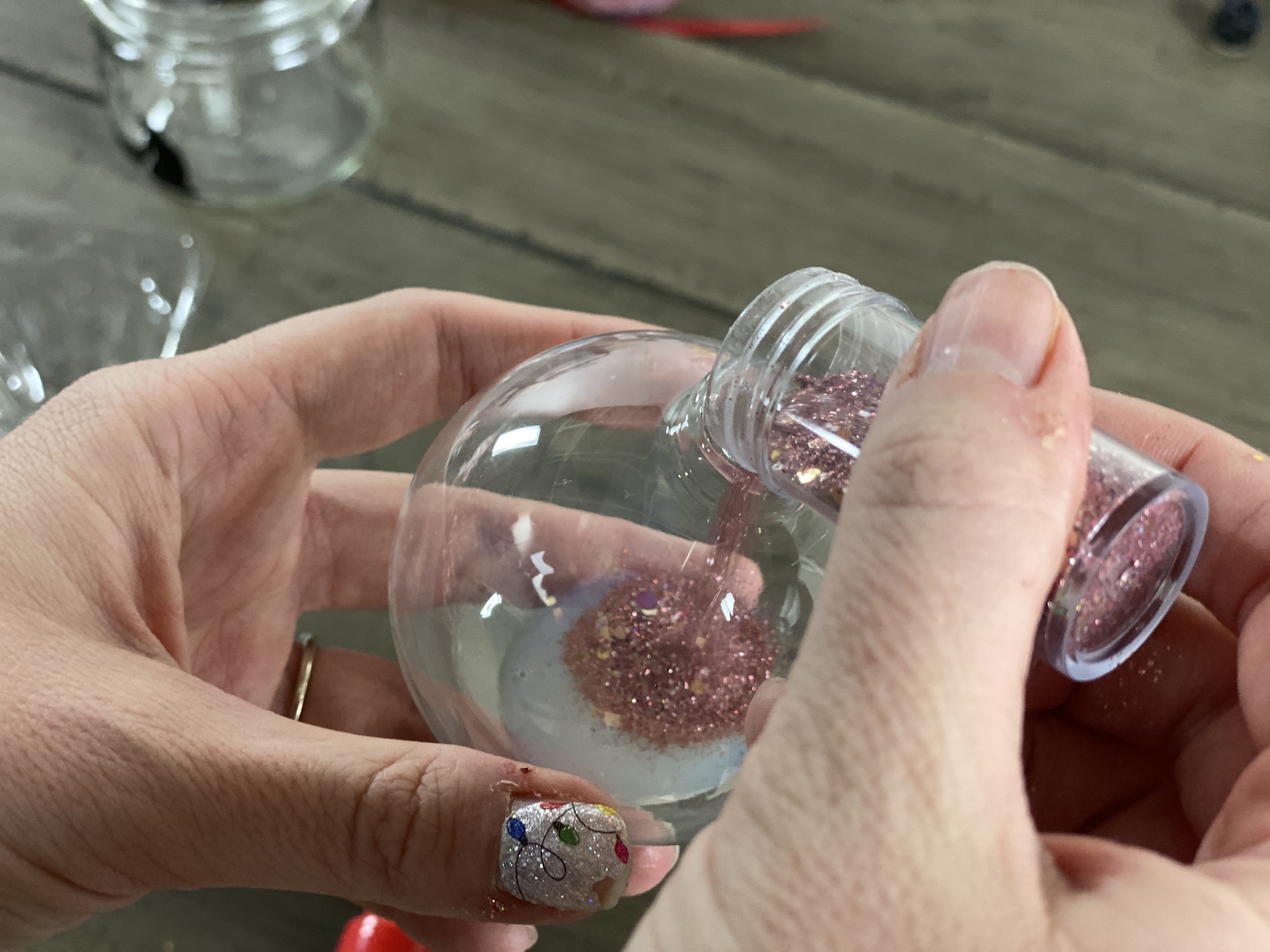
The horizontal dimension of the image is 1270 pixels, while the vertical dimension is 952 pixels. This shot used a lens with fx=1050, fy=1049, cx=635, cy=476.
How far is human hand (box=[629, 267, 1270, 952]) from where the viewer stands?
0.69 ft

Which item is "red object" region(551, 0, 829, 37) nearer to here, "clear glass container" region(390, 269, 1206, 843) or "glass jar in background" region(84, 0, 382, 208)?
"glass jar in background" region(84, 0, 382, 208)

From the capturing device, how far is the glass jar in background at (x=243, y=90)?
0.69 metres

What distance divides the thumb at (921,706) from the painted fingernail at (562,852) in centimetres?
11

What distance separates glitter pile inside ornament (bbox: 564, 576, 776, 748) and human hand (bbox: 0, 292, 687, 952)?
A: 3 cm

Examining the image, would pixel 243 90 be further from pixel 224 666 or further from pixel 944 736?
pixel 944 736

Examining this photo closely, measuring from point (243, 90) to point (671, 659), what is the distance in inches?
25.7

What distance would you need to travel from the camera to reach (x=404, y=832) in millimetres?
324

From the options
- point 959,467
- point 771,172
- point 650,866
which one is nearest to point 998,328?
point 959,467

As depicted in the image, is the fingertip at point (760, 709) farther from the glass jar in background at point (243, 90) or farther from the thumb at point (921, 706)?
the glass jar in background at point (243, 90)

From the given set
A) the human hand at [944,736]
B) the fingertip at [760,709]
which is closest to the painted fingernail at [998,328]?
the human hand at [944,736]

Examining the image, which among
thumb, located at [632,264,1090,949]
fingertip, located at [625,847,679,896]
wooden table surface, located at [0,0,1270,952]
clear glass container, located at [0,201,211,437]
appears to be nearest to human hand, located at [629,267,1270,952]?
thumb, located at [632,264,1090,949]

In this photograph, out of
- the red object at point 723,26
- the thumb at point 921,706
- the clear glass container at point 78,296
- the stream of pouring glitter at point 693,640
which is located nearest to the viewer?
the thumb at point 921,706

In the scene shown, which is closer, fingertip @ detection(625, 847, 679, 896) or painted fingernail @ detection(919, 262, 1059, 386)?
painted fingernail @ detection(919, 262, 1059, 386)

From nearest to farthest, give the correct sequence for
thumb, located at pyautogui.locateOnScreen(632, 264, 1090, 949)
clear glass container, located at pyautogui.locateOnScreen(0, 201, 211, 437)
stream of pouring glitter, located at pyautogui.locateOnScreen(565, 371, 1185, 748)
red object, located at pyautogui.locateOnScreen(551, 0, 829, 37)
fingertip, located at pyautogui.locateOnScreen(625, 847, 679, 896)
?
thumb, located at pyautogui.locateOnScreen(632, 264, 1090, 949), stream of pouring glitter, located at pyautogui.locateOnScreen(565, 371, 1185, 748), fingertip, located at pyautogui.locateOnScreen(625, 847, 679, 896), clear glass container, located at pyautogui.locateOnScreen(0, 201, 211, 437), red object, located at pyautogui.locateOnScreen(551, 0, 829, 37)
